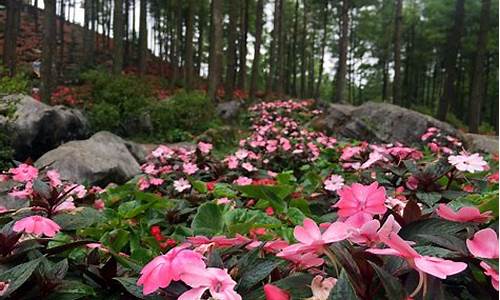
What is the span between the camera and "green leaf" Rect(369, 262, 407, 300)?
76 cm

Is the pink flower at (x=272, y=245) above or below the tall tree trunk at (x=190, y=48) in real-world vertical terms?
below

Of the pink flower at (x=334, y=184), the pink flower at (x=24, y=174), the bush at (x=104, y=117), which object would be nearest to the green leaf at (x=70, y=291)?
the pink flower at (x=24, y=174)

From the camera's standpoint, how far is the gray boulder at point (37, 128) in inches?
282

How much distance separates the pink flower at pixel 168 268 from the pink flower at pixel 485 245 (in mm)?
447

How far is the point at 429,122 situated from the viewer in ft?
36.6

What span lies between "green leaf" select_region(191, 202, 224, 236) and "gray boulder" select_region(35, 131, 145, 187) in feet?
9.39

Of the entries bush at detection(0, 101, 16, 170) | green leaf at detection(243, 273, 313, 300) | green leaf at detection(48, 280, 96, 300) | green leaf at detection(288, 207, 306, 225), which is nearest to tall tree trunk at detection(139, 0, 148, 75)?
bush at detection(0, 101, 16, 170)

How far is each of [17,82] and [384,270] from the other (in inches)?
262

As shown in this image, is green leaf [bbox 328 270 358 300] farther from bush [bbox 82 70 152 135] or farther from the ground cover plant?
bush [bbox 82 70 152 135]

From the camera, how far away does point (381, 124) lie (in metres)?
11.5

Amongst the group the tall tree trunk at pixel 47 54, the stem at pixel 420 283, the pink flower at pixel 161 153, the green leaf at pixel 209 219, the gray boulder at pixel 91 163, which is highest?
the tall tree trunk at pixel 47 54

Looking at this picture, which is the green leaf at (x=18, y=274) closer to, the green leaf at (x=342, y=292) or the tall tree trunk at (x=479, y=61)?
the green leaf at (x=342, y=292)

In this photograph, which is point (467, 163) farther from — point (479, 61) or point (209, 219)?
point (479, 61)

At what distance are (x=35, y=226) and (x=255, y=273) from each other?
0.59m
